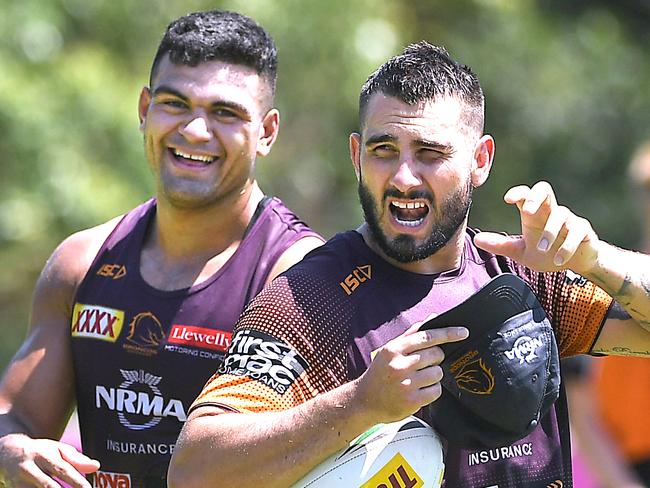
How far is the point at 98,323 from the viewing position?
203 inches

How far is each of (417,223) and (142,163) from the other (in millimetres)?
8078

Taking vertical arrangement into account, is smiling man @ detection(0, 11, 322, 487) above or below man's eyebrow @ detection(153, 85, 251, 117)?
below

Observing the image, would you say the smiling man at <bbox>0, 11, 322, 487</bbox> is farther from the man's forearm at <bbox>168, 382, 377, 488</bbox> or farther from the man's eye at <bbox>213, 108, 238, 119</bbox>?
the man's forearm at <bbox>168, 382, 377, 488</bbox>

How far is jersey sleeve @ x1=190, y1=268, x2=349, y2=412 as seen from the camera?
156 inches

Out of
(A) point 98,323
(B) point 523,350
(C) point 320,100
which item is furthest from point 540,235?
(C) point 320,100

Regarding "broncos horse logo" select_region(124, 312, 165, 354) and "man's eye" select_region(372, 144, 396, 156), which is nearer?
"man's eye" select_region(372, 144, 396, 156)

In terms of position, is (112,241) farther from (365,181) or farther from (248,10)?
(248,10)

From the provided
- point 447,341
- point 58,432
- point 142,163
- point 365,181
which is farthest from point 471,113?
point 142,163

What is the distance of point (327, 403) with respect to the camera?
150 inches

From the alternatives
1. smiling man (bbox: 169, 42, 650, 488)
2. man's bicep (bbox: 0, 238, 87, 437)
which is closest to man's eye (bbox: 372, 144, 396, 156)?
smiling man (bbox: 169, 42, 650, 488)

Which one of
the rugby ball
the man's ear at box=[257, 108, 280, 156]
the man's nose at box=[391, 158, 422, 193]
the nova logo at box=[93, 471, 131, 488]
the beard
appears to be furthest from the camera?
the man's ear at box=[257, 108, 280, 156]

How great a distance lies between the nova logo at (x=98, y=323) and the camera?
202 inches

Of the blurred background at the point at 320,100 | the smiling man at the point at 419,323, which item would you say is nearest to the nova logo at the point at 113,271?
the smiling man at the point at 419,323

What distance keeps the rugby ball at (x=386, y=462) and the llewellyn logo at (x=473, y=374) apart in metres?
0.19
